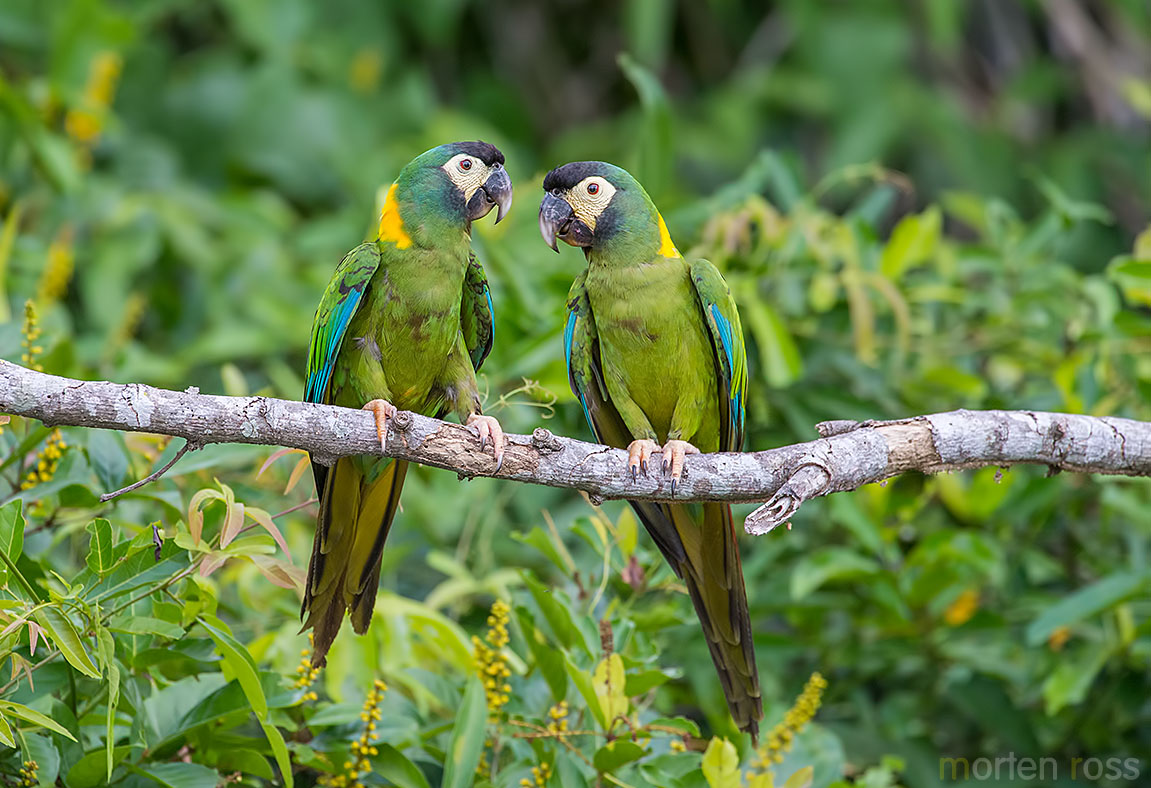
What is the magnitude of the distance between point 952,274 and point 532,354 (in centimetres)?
168

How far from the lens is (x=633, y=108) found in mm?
6758

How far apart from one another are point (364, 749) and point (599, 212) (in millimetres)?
1365

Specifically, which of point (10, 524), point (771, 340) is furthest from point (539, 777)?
point (771, 340)

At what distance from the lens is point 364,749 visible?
235 cm

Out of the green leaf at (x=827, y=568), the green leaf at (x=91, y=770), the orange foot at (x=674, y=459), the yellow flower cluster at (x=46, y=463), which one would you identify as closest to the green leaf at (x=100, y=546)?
the green leaf at (x=91, y=770)

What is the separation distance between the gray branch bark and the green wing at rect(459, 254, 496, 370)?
52 cm

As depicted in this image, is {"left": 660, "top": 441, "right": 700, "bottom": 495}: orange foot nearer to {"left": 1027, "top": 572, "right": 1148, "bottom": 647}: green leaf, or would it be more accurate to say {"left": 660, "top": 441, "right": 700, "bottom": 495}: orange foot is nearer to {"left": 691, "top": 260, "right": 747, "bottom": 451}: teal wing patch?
{"left": 691, "top": 260, "right": 747, "bottom": 451}: teal wing patch

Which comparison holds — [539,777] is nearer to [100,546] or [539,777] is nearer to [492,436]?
[492,436]

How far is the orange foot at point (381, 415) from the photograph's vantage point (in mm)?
2186

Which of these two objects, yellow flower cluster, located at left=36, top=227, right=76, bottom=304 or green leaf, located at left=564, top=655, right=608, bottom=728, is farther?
yellow flower cluster, located at left=36, top=227, right=76, bottom=304

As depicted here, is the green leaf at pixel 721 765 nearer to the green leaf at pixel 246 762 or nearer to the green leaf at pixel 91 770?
the green leaf at pixel 246 762

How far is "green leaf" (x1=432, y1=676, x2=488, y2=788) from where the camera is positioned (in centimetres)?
232

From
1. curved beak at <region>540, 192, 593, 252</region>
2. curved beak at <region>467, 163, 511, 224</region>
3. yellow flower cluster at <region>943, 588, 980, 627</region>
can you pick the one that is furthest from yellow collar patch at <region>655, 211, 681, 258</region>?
yellow flower cluster at <region>943, 588, 980, 627</region>

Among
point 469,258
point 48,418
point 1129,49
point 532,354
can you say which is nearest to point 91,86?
point 532,354
